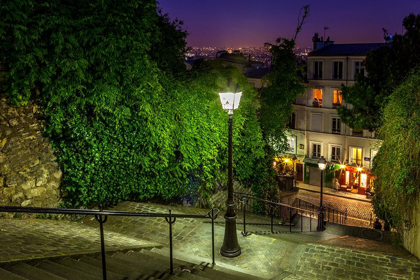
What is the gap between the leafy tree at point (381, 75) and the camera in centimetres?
1656

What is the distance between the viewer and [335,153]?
3097cm

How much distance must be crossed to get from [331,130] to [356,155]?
2902 mm

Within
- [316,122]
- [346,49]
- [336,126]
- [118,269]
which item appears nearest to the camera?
[118,269]

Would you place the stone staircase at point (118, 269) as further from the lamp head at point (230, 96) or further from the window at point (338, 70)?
the window at point (338, 70)

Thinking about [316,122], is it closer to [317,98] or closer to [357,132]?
[317,98]

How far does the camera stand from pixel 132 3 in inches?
384

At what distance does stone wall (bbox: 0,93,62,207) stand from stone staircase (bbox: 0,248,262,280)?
12.2 ft

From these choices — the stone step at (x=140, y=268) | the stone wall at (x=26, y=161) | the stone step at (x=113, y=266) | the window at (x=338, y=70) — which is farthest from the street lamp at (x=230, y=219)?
the window at (x=338, y=70)

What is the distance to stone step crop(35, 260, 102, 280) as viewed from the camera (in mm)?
4660

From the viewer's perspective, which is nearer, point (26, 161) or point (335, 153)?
point (26, 161)

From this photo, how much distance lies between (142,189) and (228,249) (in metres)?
4.12

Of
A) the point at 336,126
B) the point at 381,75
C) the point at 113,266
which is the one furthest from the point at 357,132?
the point at 113,266

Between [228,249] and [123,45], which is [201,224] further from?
[123,45]

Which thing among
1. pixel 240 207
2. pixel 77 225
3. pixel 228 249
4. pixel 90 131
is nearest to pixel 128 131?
pixel 90 131
